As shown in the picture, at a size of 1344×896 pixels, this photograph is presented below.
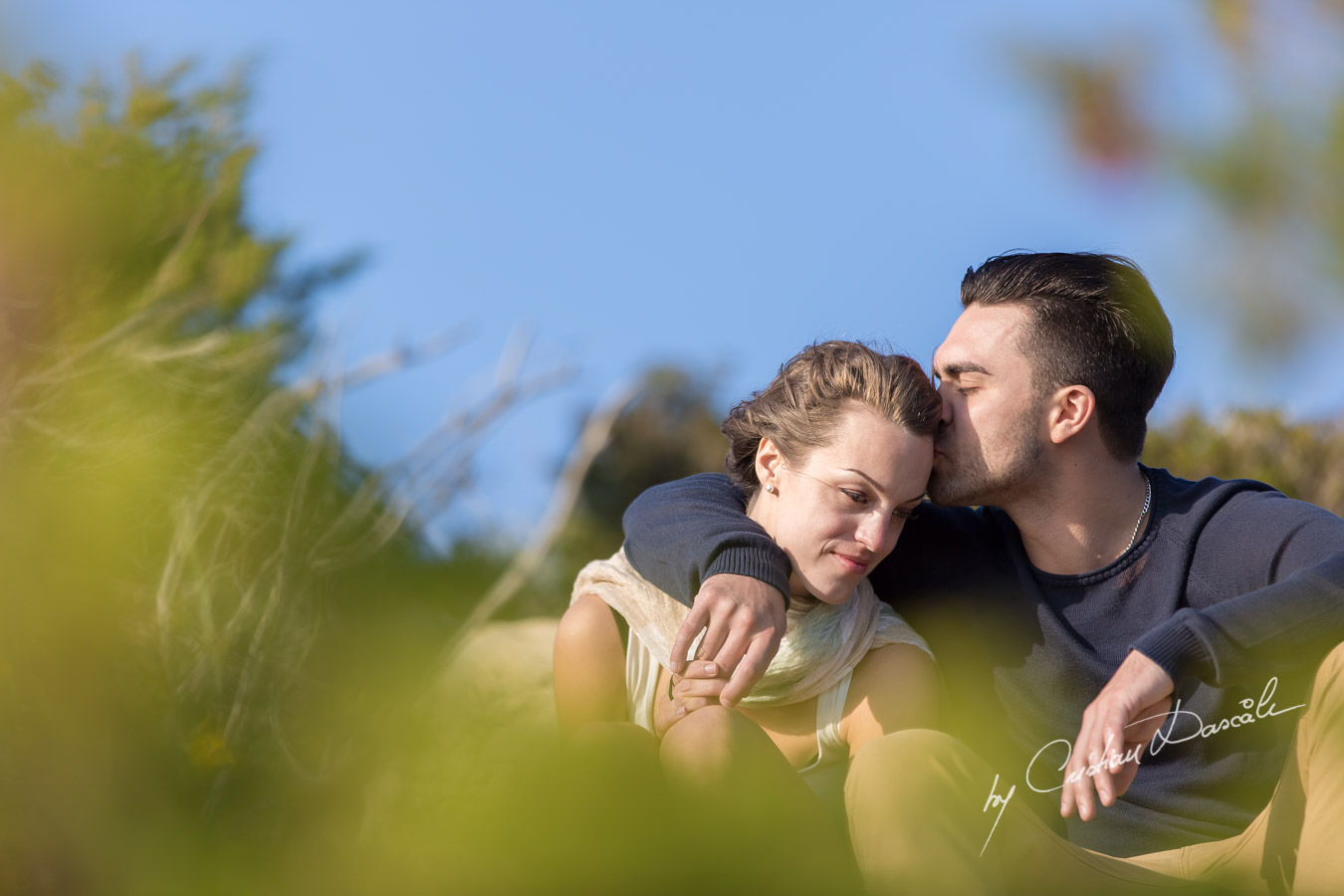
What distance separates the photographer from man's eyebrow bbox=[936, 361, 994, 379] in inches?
89.9

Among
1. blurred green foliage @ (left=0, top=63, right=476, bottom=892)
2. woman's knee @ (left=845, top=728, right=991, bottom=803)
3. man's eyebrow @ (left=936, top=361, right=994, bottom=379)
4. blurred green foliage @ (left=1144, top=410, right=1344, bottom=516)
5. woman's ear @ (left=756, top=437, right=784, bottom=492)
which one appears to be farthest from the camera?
blurred green foliage @ (left=1144, top=410, right=1344, bottom=516)

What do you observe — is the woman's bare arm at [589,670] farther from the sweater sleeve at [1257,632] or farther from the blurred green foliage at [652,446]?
the blurred green foliage at [652,446]

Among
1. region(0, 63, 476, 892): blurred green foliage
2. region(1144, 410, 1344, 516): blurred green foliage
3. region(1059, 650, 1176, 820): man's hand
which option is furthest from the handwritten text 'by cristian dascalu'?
region(1144, 410, 1344, 516): blurred green foliage

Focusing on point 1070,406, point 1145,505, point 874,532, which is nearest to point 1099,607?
point 1145,505

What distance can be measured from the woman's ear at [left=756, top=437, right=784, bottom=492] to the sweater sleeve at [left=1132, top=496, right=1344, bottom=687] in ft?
2.30

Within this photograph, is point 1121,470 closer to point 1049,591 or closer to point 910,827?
point 1049,591

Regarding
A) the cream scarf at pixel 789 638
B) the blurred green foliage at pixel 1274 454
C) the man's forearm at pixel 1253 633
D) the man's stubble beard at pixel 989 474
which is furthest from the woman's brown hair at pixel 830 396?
the blurred green foliage at pixel 1274 454

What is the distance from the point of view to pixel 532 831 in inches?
35.5

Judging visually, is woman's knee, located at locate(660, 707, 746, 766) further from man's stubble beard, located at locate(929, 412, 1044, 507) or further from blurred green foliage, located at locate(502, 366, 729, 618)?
blurred green foliage, located at locate(502, 366, 729, 618)

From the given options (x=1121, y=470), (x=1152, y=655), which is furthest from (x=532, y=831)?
(x=1121, y=470)

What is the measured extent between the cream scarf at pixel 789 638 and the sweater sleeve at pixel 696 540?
6 centimetres

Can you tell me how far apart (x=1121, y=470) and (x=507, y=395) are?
3885mm

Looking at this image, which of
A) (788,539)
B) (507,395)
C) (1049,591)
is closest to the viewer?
(788,539)

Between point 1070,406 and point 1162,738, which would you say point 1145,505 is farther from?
point 1162,738
